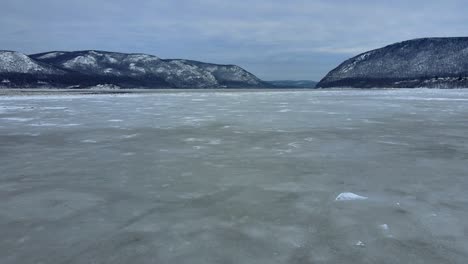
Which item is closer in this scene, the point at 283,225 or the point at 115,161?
the point at 283,225

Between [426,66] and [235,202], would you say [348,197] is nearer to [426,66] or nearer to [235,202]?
[235,202]

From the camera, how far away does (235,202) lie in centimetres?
521

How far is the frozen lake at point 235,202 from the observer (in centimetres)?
373

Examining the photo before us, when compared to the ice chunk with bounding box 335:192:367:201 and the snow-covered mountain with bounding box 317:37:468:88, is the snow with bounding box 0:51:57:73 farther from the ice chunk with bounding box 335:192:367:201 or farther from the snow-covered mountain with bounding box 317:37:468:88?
the ice chunk with bounding box 335:192:367:201

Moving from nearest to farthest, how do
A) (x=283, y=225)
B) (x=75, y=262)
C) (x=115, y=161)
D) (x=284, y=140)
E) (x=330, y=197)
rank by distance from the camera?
(x=75, y=262)
(x=283, y=225)
(x=330, y=197)
(x=115, y=161)
(x=284, y=140)

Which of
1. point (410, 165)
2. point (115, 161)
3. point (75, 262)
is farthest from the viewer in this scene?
point (115, 161)

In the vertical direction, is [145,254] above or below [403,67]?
below

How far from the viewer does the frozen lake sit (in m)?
3.73

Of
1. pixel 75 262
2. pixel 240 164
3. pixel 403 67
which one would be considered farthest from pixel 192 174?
pixel 403 67

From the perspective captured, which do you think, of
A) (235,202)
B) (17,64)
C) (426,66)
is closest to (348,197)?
(235,202)

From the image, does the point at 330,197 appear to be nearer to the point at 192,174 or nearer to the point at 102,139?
the point at 192,174

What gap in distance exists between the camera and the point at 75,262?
3473 millimetres

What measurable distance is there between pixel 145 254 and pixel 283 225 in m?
1.64

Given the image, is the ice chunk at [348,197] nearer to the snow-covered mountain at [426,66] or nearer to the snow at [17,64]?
the snow-covered mountain at [426,66]
